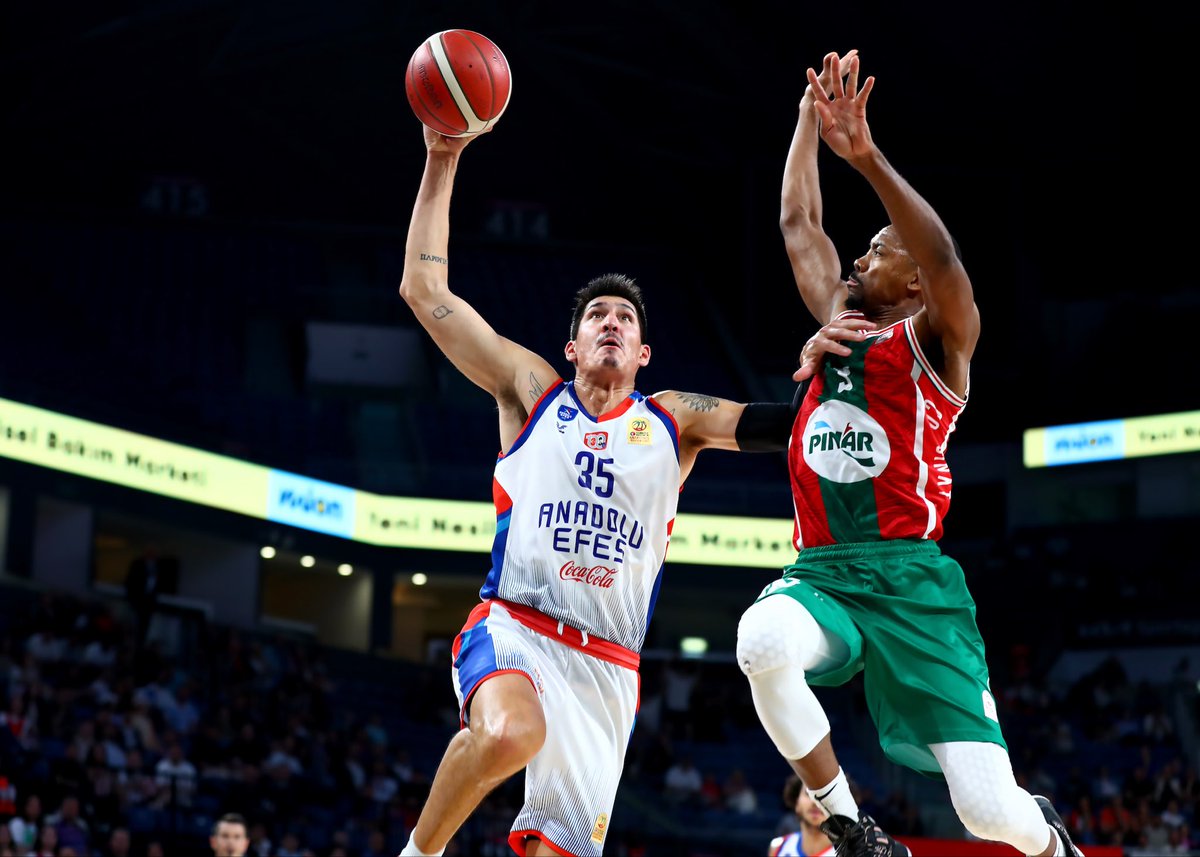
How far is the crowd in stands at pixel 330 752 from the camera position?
15.9 meters

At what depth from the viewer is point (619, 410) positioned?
258 inches

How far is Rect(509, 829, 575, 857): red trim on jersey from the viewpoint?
6059 mm

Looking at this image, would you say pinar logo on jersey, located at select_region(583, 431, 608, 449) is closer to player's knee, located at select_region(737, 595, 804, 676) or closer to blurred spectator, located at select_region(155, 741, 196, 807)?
player's knee, located at select_region(737, 595, 804, 676)

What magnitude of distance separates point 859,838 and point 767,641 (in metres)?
0.75

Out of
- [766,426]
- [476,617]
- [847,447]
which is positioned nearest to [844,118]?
[847,447]

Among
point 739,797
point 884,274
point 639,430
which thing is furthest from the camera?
point 739,797

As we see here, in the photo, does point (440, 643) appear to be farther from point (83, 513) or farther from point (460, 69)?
point (460, 69)

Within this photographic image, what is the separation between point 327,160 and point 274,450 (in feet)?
32.9

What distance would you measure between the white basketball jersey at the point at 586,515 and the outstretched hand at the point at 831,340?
80 cm

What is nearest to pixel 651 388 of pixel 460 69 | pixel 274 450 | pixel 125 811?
pixel 274 450

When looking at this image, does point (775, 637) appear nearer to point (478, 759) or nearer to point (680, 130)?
point (478, 759)

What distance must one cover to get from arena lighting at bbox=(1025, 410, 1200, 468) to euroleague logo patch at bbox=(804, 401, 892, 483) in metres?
27.0

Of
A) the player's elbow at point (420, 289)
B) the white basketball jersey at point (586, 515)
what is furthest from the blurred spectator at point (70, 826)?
the white basketball jersey at point (586, 515)

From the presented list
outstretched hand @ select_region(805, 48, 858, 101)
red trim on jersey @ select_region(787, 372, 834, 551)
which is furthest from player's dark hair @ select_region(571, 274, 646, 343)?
outstretched hand @ select_region(805, 48, 858, 101)
